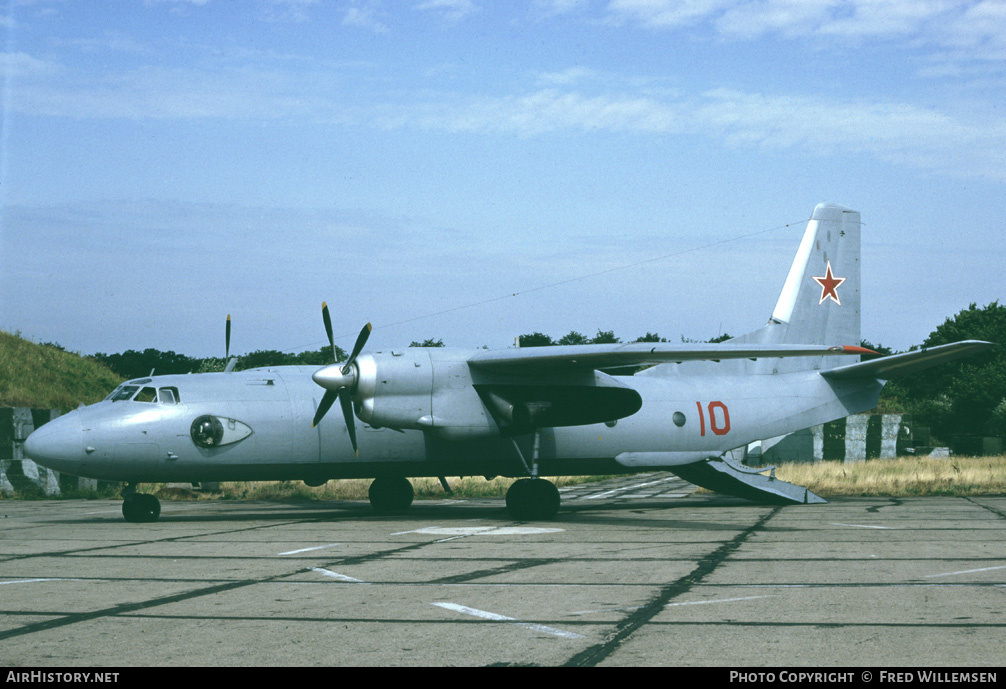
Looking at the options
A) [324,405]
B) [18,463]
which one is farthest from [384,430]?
[18,463]

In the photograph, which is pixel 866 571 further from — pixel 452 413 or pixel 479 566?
pixel 452 413

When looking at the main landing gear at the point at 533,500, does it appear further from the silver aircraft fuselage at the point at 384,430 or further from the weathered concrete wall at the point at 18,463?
the weathered concrete wall at the point at 18,463

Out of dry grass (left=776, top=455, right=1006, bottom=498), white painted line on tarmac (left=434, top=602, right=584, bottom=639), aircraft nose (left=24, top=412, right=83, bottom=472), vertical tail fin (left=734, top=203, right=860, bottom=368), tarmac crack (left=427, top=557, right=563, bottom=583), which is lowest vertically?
dry grass (left=776, top=455, right=1006, bottom=498)

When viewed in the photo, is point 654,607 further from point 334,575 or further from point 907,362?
point 907,362

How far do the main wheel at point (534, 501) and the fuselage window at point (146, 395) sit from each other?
7.90 metres

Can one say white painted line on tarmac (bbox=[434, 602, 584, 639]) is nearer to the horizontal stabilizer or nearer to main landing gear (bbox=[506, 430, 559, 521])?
main landing gear (bbox=[506, 430, 559, 521])

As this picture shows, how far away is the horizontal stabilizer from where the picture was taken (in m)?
19.2

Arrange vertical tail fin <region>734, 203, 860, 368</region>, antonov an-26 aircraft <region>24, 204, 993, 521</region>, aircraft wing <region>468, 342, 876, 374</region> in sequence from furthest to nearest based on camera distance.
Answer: vertical tail fin <region>734, 203, 860, 368</region>
antonov an-26 aircraft <region>24, 204, 993, 521</region>
aircraft wing <region>468, 342, 876, 374</region>

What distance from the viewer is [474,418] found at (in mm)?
19797

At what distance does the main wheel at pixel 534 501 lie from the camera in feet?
66.6

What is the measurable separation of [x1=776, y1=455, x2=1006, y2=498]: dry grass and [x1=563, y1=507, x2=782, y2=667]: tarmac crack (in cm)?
1484

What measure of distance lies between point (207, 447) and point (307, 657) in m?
13.3

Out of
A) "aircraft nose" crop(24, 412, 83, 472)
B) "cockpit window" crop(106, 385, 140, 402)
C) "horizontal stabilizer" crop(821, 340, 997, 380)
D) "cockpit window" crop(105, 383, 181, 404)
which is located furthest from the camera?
"cockpit window" crop(106, 385, 140, 402)

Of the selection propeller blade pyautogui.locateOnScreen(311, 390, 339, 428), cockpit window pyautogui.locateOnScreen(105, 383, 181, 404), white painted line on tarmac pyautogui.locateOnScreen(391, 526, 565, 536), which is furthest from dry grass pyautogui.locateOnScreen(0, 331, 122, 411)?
white painted line on tarmac pyautogui.locateOnScreen(391, 526, 565, 536)
